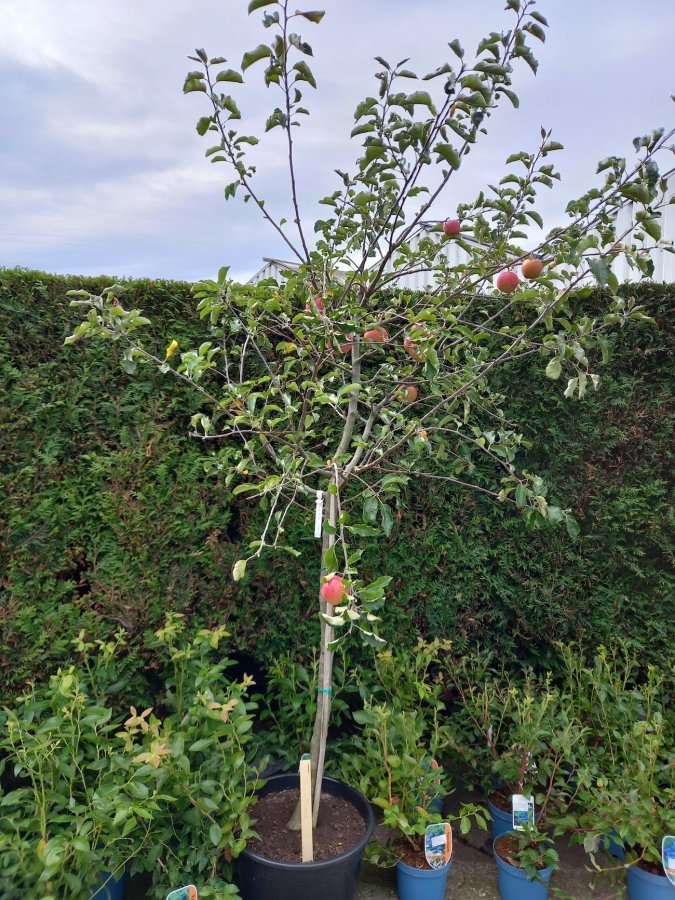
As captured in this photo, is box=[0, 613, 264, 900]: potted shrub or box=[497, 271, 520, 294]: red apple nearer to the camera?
box=[0, 613, 264, 900]: potted shrub

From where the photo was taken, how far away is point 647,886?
1.85 meters

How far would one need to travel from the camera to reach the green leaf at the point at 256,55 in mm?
1489

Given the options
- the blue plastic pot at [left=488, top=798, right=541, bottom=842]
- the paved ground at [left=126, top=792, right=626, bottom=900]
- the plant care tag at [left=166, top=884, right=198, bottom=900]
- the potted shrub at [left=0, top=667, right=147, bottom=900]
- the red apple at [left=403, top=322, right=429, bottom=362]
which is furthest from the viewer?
the blue plastic pot at [left=488, top=798, right=541, bottom=842]

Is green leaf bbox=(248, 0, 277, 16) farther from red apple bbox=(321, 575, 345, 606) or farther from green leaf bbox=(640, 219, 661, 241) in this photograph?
red apple bbox=(321, 575, 345, 606)

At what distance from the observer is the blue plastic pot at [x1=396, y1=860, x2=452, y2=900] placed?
5.94ft

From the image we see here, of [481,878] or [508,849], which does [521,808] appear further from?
[481,878]

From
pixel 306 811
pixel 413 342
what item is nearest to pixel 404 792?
pixel 306 811

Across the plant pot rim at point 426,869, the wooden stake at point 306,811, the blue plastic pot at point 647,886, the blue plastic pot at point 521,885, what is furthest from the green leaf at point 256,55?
the blue plastic pot at point 647,886

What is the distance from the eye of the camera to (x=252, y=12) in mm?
1422

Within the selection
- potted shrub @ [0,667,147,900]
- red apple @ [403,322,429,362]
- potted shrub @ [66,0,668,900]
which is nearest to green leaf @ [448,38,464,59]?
potted shrub @ [66,0,668,900]

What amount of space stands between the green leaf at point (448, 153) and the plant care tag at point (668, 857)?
2.10m

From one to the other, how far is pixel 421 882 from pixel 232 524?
1.43 metres

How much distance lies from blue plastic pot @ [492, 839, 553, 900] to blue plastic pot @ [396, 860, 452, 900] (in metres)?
0.21

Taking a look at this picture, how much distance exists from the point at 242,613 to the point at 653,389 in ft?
6.99
